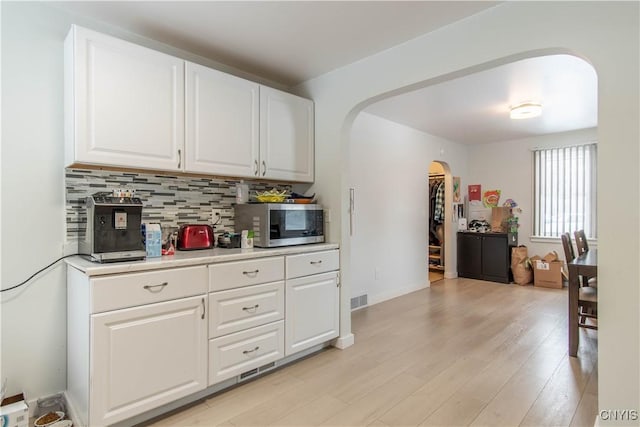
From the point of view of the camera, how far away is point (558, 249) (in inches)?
214

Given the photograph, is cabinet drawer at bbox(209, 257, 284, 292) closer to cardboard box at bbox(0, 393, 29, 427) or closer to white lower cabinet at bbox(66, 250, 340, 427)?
white lower cabinet at bbox(66, 250, 340, 427)

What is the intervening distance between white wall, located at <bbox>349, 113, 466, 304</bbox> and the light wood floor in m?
0.86

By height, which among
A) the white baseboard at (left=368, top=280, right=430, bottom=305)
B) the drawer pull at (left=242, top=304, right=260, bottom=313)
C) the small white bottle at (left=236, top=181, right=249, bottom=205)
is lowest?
the white baseboard at (left=368, top=280, right=430, bottom=305)

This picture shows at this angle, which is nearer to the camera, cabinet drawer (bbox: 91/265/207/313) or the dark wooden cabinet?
cabinet drawer (bbox: 91/265/207/313)

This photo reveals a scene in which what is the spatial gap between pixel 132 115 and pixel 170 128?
0.22 meters

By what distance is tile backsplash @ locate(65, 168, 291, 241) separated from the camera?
83.5 inches

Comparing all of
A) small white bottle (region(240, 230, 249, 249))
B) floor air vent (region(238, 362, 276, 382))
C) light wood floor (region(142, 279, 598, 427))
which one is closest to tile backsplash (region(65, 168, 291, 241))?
small white bottle (region(240, 230, 249, 249))

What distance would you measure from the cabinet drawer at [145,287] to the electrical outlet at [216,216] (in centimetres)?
77

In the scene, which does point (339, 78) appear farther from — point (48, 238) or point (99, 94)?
point (48, 238)

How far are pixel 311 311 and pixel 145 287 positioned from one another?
127 centimetres

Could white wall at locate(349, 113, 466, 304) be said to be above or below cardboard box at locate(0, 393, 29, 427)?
above

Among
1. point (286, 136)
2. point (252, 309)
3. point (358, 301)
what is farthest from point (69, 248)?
point (358, 301)

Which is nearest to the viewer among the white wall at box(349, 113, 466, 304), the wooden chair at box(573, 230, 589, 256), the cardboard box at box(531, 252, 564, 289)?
the wooden chair at box(573, 230, 589, 256)

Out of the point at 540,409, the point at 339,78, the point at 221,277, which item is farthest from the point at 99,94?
the point at 540,409
